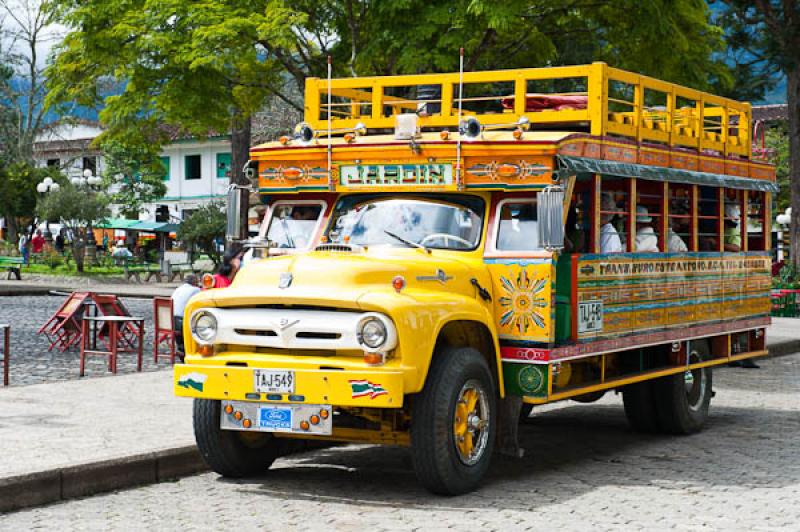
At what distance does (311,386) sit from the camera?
876 centimetres

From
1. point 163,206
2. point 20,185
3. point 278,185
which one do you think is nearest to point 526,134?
point 278,185

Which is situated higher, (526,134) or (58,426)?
(526,134)

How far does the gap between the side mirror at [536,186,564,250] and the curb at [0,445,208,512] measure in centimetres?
313

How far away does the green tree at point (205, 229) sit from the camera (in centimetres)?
4666

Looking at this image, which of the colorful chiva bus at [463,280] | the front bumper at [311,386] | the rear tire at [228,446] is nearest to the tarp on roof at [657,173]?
the colorful chiva bus at [463,280]

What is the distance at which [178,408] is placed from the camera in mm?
12766

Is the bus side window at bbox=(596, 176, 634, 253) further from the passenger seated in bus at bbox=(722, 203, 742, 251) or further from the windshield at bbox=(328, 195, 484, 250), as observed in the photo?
the passenger seated in bus at bbox=(722, 203, 742, 251)

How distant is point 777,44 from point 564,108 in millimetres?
25181

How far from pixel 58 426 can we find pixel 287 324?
3334 mm

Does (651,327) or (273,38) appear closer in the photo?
(651,327)

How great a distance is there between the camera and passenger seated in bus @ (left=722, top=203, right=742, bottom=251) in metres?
13.8

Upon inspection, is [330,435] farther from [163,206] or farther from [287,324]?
[163,206]

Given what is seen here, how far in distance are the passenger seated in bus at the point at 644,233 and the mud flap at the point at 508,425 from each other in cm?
240

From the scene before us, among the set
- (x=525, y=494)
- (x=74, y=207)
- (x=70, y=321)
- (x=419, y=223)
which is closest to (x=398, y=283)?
(x=419, y=223)
